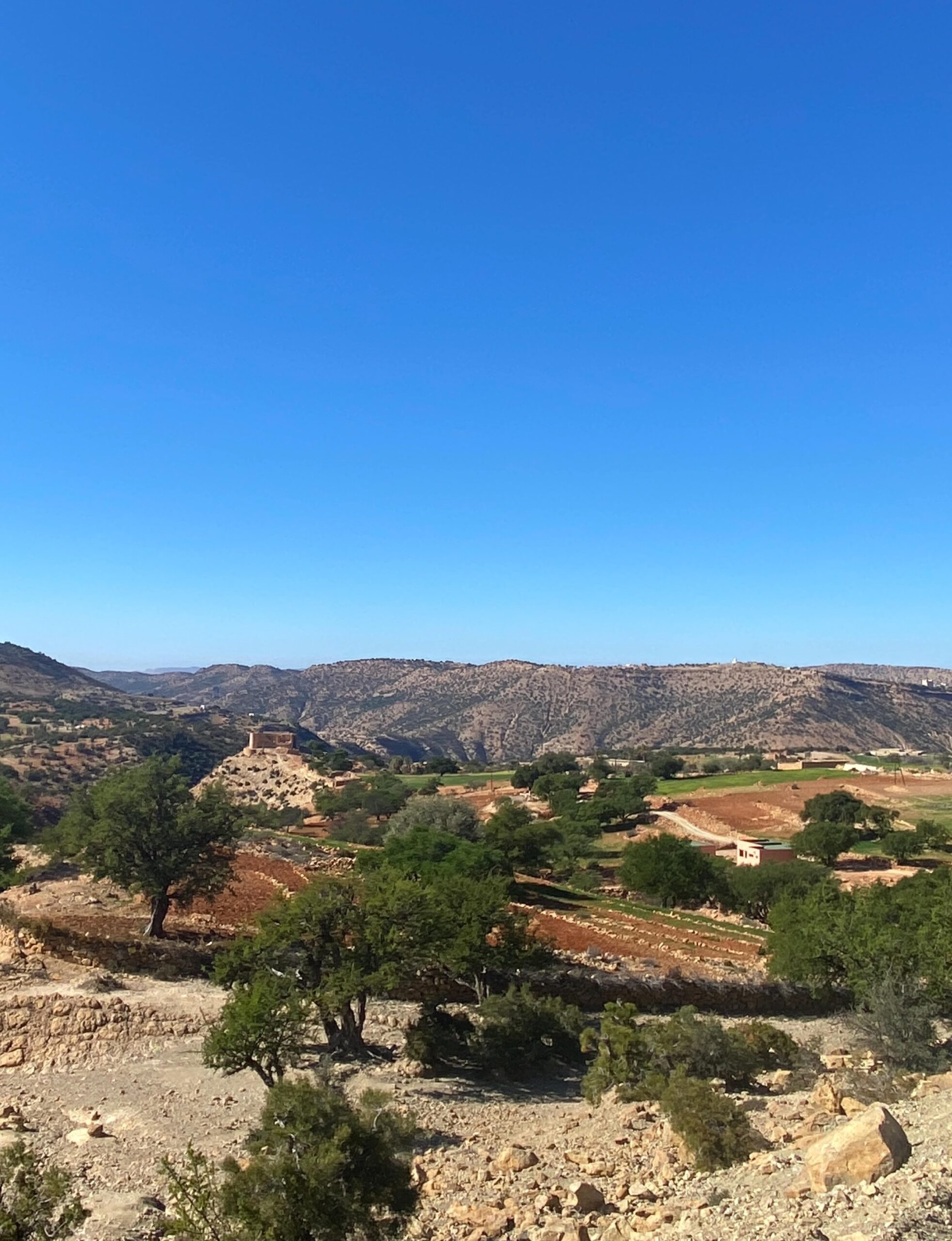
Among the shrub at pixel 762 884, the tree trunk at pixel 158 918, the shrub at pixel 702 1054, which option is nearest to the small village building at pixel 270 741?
the shrub at pixel 762 884

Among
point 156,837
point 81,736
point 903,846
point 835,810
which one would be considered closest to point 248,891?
point 156,837

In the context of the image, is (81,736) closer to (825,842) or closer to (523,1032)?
(825,842)

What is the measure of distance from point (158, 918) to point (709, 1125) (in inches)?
812

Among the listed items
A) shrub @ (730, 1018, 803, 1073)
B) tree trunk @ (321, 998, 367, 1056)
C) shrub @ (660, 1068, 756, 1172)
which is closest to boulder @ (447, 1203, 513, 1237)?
shrub @ (660, 1068, 756, 1172)

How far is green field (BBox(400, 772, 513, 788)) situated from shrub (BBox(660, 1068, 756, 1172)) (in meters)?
77.3

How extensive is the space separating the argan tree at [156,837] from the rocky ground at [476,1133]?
161 inches

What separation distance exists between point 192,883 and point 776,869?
113ft

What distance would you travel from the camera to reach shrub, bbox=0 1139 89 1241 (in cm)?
830

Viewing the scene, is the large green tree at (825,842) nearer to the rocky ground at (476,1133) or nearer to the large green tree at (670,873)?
the large green tree at (670,873)

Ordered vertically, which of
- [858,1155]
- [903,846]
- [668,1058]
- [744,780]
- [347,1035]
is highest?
[858,1155]

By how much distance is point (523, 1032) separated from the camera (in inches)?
899

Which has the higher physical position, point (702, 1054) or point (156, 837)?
point (156, 837)

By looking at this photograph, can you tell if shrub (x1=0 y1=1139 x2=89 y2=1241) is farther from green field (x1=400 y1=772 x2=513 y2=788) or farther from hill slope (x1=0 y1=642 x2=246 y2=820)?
green field (x1=400 y1=772 x2=513 y2=788)

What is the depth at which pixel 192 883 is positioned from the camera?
2927 centimetres
